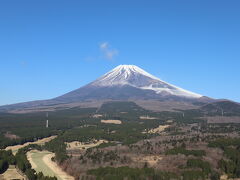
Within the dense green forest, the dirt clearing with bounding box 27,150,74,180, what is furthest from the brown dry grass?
the dense green forest

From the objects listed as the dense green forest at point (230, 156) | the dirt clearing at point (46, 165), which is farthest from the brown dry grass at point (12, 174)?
the dense green forest at point (230, 156)

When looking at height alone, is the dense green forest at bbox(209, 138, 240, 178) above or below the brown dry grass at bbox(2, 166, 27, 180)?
above

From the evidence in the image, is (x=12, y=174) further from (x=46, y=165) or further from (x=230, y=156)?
(x=230, y=156)

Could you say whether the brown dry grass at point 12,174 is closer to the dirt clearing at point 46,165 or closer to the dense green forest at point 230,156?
the dirt clearing at point 46,165

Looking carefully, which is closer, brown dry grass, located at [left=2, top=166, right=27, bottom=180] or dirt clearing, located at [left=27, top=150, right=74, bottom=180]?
brown dry grass, located at [left=2, top=166, right=27, bottom=180]

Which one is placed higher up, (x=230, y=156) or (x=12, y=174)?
(x=230, y=156)

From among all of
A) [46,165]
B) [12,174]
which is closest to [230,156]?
[46,165]

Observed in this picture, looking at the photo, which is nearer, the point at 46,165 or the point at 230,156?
the point at 230,156

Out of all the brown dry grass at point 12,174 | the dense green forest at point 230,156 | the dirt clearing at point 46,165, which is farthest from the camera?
the dirt clearing at point 46,165

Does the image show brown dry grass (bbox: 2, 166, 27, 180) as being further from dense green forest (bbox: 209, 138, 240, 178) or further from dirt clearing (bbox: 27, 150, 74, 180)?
dense green forest (bbox: 209, 138, 240, 178)

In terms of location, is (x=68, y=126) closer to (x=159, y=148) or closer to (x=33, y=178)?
(x=159, y=148)

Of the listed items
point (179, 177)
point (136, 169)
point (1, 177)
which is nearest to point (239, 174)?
point (179, 177)

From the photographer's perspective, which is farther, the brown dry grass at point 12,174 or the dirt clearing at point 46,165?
the dirt clearing at point 46,165
